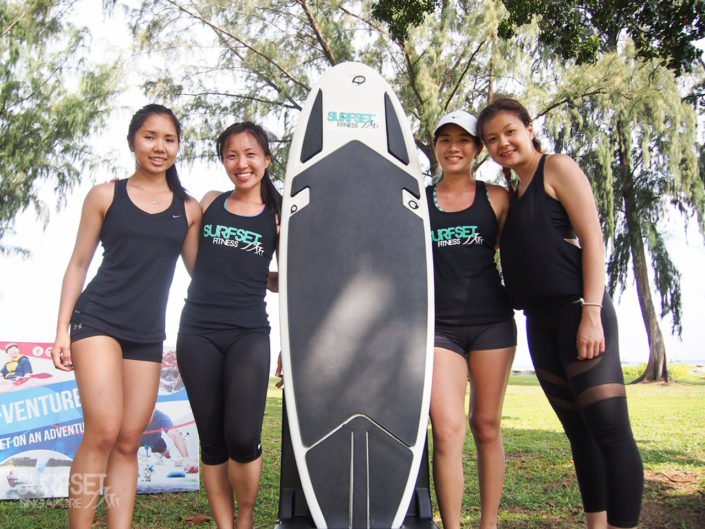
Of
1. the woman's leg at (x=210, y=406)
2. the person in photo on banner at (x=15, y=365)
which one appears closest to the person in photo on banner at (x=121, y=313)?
the woman's leg at (x=210, y=406)

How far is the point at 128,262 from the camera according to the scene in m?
1.95

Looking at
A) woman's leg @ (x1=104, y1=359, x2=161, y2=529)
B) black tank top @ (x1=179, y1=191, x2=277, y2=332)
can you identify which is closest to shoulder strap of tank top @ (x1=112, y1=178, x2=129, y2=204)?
black tank top @ (x1=179, y1=191, x2=277, y2=332)

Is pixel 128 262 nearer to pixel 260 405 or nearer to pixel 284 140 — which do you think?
pixel 260 405

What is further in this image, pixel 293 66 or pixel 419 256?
pixel 293 66

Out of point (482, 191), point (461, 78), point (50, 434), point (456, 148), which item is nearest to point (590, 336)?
point (482, 191)

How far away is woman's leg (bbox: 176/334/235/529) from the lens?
6.58 feet

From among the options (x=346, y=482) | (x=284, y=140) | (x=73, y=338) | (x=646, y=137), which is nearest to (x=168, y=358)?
(x=73, y=338)

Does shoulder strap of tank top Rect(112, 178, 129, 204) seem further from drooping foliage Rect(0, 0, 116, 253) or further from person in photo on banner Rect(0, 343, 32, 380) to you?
drooping foliage Rect(0, 0, 116, 253)

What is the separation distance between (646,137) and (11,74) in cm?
1023

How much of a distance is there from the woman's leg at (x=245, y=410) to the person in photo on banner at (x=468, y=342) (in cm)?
61

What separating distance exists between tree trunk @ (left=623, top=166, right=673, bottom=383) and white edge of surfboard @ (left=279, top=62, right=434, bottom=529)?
35.2 ft

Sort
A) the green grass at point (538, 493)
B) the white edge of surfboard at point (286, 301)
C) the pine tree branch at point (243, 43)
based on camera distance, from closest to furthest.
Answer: the white edge of surfboard at point (286, 301), the green grass at point (538, 493), the pine tree branch at point (243, 43)

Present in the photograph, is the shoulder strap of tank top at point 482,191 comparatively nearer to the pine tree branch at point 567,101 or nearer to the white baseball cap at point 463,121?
the white baseball cap at point 463,121

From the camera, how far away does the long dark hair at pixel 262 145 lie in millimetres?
2182
